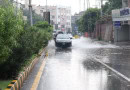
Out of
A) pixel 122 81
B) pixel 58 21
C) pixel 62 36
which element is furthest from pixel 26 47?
pixel 58 21

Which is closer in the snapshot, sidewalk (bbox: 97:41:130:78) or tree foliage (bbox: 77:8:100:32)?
sidewalk (bbox: 97:41:130:78)

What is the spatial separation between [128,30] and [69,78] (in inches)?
1376

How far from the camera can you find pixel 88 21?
7362cm

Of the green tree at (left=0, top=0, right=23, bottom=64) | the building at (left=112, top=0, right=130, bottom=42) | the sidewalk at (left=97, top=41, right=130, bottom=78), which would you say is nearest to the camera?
the green tree at (left=0, top=0, right=23, bottom=64)

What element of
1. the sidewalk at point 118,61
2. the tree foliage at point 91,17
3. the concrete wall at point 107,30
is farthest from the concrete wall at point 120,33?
the tree foliage at point 91,17

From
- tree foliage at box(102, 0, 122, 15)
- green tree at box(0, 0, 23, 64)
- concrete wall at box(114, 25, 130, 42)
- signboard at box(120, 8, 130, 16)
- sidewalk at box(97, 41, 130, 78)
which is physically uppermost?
tree foliage at box(102, 0, 122, 15)

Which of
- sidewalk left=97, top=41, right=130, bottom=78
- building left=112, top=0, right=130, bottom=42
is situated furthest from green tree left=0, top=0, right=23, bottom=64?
building left=112, top=0, right=130, bottom=42

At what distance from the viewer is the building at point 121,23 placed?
38.4 meters

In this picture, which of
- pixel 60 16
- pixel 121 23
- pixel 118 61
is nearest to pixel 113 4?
pixel 121 23

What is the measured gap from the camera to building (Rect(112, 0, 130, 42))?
38.4m

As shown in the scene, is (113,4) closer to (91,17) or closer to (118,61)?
(91,17)

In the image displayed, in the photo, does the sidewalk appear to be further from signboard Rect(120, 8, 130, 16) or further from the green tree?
signboard Rect(120, 8, 130, 16)

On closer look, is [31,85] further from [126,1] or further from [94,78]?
[126,1]

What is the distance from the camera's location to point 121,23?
42344 mm
